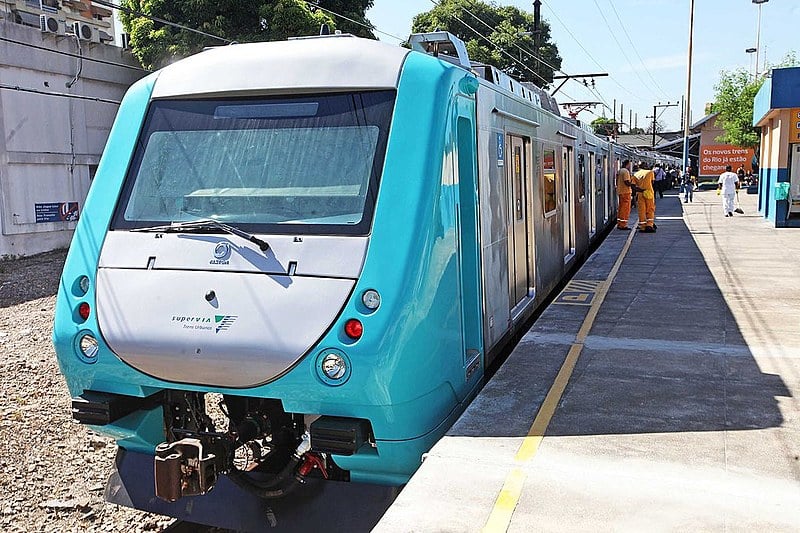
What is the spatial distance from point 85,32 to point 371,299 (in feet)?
67.1

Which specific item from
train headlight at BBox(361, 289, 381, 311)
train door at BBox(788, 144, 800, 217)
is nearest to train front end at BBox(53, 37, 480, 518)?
train headlight at BBox(361, 289, 381, 311)

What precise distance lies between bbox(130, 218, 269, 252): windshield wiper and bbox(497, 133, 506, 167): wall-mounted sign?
236 centimetres

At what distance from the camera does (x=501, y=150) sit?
609cm

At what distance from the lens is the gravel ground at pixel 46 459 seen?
5.60 metres

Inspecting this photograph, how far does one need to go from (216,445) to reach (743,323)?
607cm

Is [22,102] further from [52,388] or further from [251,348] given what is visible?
[251,348]

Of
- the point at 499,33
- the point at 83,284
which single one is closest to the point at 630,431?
the point at 83,284

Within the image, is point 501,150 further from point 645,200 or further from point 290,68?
point 645,200

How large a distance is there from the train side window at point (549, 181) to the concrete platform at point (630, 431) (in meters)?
1.18

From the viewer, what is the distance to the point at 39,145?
20.0 metres

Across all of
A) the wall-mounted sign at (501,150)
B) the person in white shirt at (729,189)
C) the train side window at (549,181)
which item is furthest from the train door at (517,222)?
the person in white shirt at (729,189)

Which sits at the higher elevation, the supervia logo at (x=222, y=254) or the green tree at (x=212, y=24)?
the green tree at (x=212, y=24)

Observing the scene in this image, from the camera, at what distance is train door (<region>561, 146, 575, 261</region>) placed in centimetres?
1026

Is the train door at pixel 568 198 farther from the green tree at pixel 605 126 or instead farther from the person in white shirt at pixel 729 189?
the green tree at pixel 605 126
